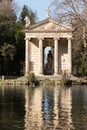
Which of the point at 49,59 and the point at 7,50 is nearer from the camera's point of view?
the point at 7,50

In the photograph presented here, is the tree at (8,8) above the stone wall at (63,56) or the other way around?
above

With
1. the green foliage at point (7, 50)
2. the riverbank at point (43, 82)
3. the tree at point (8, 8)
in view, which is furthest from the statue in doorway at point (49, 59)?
the riverbank at point (43, 82)

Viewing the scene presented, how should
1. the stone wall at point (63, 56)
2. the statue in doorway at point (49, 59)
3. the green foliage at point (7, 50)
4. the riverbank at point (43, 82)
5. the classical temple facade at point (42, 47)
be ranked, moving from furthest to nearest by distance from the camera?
the statue in doorway at point (49, 59)
the stone wall at point (63, 56)
the classical temple facade at point (42, 47)
the green foliage at point (7, 50)
the riverbank at point (43, 82)

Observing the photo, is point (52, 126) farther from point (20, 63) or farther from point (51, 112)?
point (20, 63)

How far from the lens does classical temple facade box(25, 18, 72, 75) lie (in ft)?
317

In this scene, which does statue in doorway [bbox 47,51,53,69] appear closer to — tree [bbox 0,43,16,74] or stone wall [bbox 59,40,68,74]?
stone wall [bbox 59,40,68,74]

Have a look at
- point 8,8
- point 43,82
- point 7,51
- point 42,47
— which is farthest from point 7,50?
point 8,8

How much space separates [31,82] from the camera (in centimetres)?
7719

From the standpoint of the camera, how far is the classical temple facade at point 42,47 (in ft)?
317

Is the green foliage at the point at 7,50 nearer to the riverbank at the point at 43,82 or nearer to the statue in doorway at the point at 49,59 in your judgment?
the riverbank at the point at 43,82

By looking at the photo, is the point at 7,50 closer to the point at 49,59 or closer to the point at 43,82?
the point at 49,59

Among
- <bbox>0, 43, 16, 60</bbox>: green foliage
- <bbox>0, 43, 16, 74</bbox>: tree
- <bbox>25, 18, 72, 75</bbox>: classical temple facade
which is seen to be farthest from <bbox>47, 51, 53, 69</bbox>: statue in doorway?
<bbox>0, 43, 16, 60</bbox>: green foliage

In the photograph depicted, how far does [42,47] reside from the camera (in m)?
100

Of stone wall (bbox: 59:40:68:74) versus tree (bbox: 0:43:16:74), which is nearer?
tree (bbox: 0:43:16:74)
